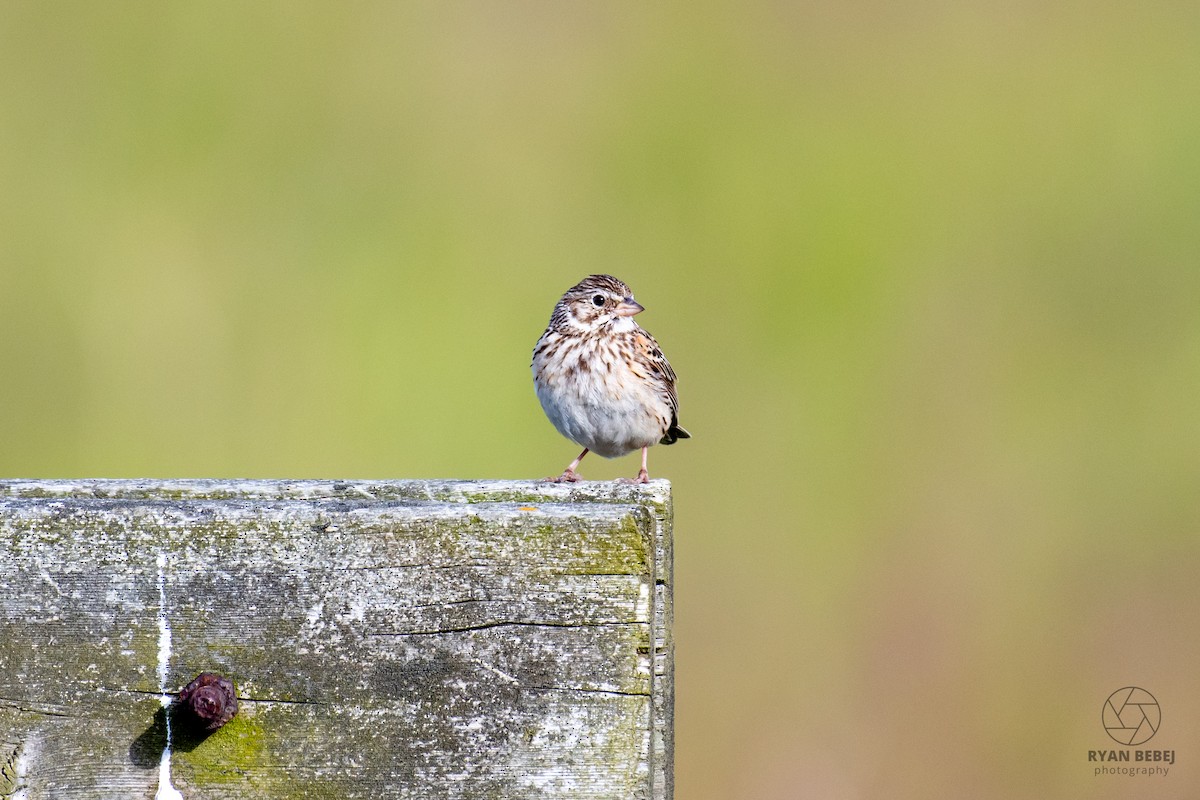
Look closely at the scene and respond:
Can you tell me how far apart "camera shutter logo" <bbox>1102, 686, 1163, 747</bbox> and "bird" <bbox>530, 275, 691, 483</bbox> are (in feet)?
6.95

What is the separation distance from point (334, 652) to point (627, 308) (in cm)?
420

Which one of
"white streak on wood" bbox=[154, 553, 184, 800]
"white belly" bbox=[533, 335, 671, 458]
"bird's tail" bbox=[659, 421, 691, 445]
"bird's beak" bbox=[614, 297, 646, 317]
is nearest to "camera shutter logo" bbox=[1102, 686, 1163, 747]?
"bird's tail" bbox=[659, 421, 691, 445]

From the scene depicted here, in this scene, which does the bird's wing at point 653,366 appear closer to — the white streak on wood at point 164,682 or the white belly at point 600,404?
the white belly at point 600,404

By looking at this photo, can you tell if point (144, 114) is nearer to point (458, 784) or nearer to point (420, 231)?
point (420, 231)

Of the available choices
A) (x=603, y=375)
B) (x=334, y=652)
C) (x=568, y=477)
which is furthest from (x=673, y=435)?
(x=334, y=652)

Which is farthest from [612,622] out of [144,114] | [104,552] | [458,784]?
[144,114]

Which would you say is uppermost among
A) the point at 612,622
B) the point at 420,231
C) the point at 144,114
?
the point at 144,114

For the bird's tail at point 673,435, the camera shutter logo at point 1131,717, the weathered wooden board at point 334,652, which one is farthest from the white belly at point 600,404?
the weathered wooden board at point 334,652

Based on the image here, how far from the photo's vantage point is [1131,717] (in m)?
6.28

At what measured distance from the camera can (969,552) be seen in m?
6.98

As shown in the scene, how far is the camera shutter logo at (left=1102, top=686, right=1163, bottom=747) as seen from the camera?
247 inches

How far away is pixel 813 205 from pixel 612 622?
612 cm

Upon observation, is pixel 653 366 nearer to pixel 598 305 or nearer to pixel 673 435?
pixel 598 305

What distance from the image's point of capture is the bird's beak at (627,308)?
250 inches
